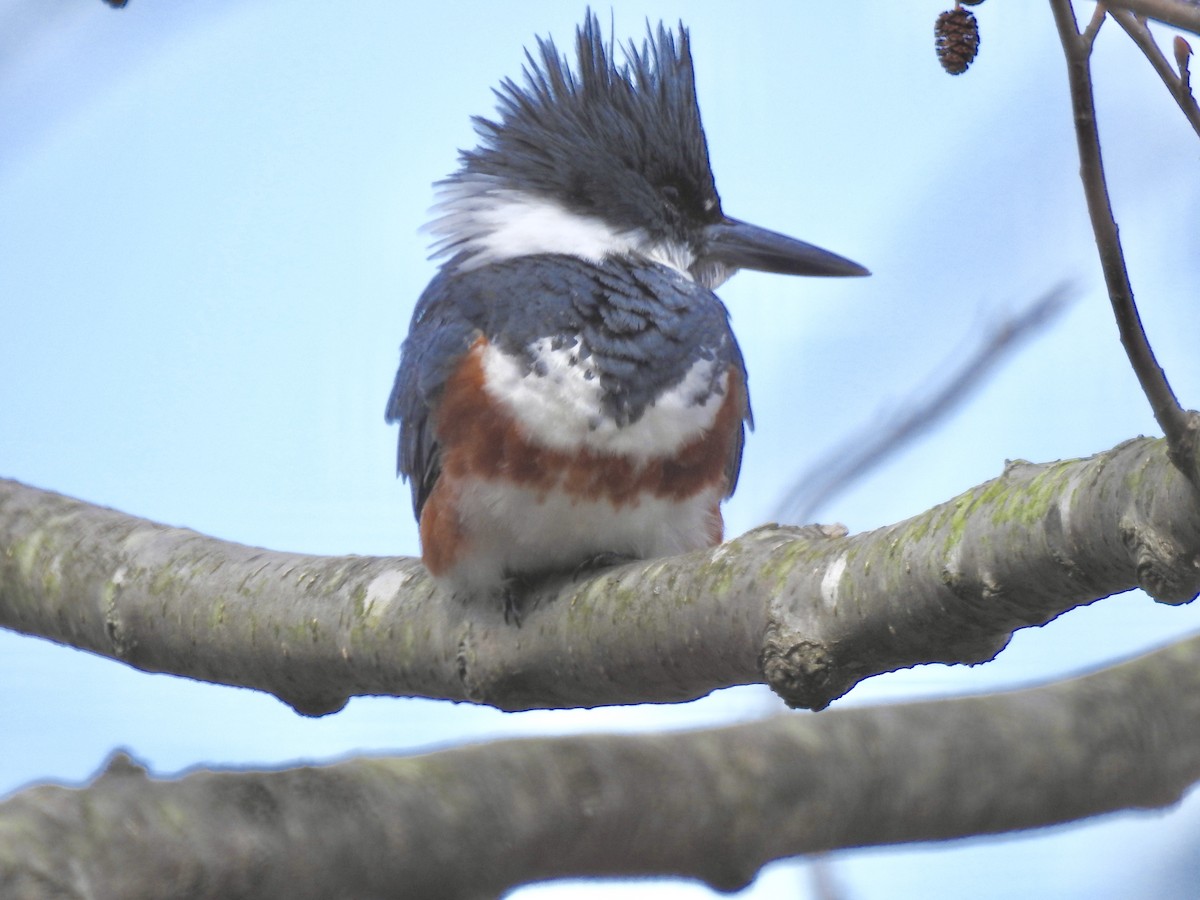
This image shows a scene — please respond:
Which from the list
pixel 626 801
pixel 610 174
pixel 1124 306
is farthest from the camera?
pixel 610 174

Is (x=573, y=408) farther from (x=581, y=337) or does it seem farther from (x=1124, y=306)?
(x=1124, y=306)

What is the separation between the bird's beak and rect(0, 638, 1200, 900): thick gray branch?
4.67ft

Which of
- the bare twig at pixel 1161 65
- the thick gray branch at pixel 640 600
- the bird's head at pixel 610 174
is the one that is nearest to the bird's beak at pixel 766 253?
the bird's head at pixel 610 174

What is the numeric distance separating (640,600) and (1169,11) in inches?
49.4

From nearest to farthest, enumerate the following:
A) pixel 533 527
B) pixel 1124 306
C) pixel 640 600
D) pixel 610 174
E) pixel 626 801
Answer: pixel 1124 306
pixel 626 801
pixel 640 600
pixel 533 527
pixel 610 174

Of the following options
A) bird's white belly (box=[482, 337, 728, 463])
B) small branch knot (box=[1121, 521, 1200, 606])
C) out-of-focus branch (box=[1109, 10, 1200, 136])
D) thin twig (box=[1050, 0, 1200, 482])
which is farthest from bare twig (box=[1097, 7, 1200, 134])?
bird's white belly (box=[482, 337, 728, 463])

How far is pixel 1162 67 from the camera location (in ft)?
4.69

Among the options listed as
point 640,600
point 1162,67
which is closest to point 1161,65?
point 1162,67

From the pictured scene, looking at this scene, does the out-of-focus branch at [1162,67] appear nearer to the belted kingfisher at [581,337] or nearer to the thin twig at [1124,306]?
the thin twig at [1124,306]

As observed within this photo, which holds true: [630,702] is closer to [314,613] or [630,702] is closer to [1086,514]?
[314,613]

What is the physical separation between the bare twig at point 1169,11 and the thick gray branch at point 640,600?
442 mm

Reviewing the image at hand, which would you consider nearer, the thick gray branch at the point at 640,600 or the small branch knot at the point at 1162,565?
the small branch knot at the point at 1162,565

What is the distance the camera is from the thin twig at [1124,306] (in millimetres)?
1280

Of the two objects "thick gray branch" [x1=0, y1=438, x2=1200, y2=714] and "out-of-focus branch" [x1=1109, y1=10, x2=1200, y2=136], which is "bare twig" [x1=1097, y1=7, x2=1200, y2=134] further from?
"thick gray branch" [x1=0, y1=438, x2=1200, y2=714]
